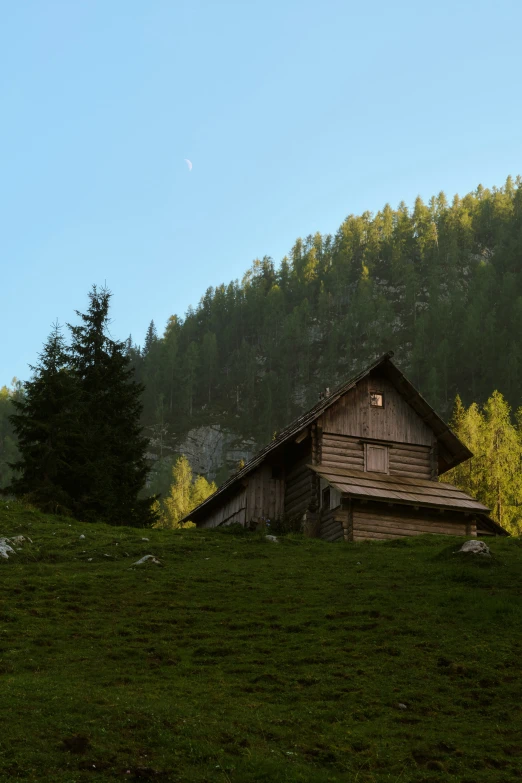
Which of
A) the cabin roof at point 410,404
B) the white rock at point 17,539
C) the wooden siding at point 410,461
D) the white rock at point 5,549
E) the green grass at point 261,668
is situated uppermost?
the cabin roof at point 410,404

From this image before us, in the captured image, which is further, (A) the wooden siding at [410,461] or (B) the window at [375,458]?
(A) the wooden siding at [410,461]

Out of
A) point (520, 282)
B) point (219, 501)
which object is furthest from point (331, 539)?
point (520, 282)

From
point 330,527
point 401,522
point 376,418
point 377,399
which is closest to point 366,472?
point 376,418

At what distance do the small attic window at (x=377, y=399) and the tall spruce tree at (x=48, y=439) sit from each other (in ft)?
47.7

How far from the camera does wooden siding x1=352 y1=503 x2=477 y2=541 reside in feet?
137

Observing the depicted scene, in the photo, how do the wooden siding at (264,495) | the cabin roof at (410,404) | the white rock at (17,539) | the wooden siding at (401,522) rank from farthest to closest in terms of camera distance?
the wooden siding at (264,495) < the cabin roof at (410,404) < the wooden siding at (401,522) < the white rock at (17,539)

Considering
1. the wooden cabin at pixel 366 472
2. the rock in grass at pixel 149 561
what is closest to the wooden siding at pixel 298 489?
the wooden cabin at pixel 366 472

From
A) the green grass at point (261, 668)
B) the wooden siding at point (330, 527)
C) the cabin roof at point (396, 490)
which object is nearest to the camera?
the green grass at point (261, 668)

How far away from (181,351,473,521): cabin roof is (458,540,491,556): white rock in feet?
47.3

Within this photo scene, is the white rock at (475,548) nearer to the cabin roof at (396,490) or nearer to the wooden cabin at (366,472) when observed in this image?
the cabin roof at (396,490)

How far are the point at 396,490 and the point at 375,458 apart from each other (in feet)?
13.1

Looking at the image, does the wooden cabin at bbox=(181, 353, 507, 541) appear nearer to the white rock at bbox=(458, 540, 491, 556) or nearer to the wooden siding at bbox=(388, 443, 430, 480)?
the wooden siding at bbox=(388, 443, 430, 480)

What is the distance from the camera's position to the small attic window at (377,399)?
47156 millimetres

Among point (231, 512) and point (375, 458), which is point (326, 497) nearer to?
point (375, 458)
